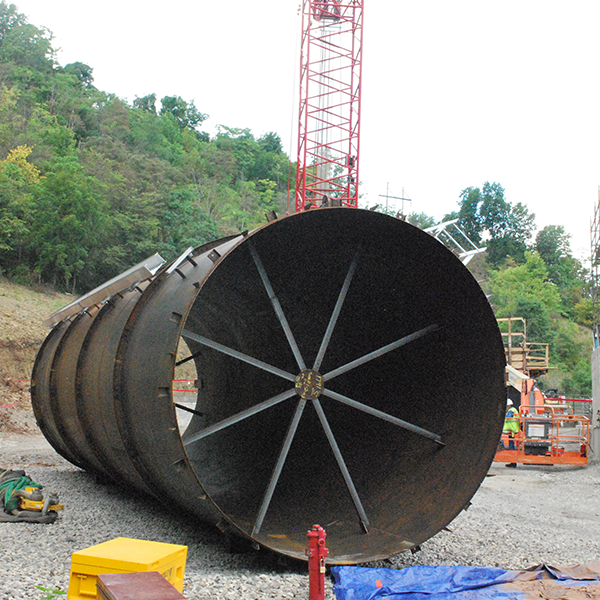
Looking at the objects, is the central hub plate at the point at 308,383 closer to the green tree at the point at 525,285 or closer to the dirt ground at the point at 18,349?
the dirt ground at the point at 18,349

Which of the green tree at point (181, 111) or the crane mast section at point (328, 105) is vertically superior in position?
the green tree at point (181, 111)

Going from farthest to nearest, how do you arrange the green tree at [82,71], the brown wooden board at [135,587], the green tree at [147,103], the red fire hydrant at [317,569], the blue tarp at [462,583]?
1. the green tree at [147,103]
2. the green tree at [82,71]
3. the blue tarp at [462,583]
4. the red fire hydrant at [317,569]
5. the brown wooden board at [135,587]

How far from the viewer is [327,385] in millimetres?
7375

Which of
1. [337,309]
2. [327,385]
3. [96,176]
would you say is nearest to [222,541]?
[337,309]

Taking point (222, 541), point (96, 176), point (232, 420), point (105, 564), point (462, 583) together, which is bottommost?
point (222, 541)

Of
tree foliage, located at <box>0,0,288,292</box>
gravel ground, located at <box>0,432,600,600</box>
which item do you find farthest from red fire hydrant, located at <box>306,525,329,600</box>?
tree foliage, located at <box>0,0,288,292</box>

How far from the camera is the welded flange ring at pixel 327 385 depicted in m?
4.95

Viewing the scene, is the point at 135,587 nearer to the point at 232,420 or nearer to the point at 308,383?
the point at 232,420

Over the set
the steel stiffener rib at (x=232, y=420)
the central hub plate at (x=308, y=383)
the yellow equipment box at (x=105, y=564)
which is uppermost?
the central hub plate at (x=308, y=383)

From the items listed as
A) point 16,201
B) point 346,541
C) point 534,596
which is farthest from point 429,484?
point 16,201

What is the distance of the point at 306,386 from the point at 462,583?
6.89ft

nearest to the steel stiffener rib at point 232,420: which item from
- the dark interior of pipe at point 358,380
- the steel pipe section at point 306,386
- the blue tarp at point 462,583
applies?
the steel pipe section at point 306,386

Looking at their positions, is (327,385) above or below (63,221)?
below

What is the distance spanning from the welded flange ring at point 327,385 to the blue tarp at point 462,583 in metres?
0.25
